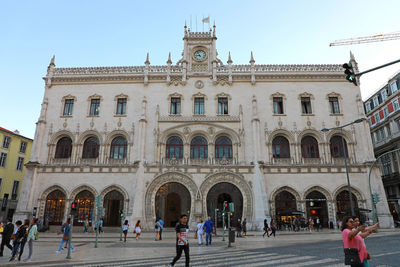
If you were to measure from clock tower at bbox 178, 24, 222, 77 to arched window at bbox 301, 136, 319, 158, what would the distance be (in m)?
14.2

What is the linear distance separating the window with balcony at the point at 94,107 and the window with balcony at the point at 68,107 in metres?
2.47

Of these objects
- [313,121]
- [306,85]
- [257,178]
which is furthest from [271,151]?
[306,85]

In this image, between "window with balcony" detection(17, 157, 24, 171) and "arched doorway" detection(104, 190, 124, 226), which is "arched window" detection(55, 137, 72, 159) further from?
"window with balcony" detection(17, 157, 24, 171)

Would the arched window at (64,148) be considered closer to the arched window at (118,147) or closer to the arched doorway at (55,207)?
the arched doorway at (55,207)

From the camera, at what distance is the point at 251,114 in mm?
32781

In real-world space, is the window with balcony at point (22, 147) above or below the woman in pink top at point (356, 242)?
above

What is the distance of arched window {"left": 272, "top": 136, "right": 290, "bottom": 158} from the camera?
104ft

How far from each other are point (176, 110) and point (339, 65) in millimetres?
21482

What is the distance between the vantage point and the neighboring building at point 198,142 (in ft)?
97.5

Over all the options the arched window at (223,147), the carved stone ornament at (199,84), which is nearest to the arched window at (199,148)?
the arched window at (223,147)

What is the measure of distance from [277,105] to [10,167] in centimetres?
3893

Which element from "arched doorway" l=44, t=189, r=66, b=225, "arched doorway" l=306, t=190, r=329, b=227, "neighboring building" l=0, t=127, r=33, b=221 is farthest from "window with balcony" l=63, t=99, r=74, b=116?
"arched doorway" l=306, t=190, r=329, b=227

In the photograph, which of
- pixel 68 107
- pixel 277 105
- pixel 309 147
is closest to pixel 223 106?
pixel 277 105

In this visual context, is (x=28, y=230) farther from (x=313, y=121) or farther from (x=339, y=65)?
(x=339, y=65)
